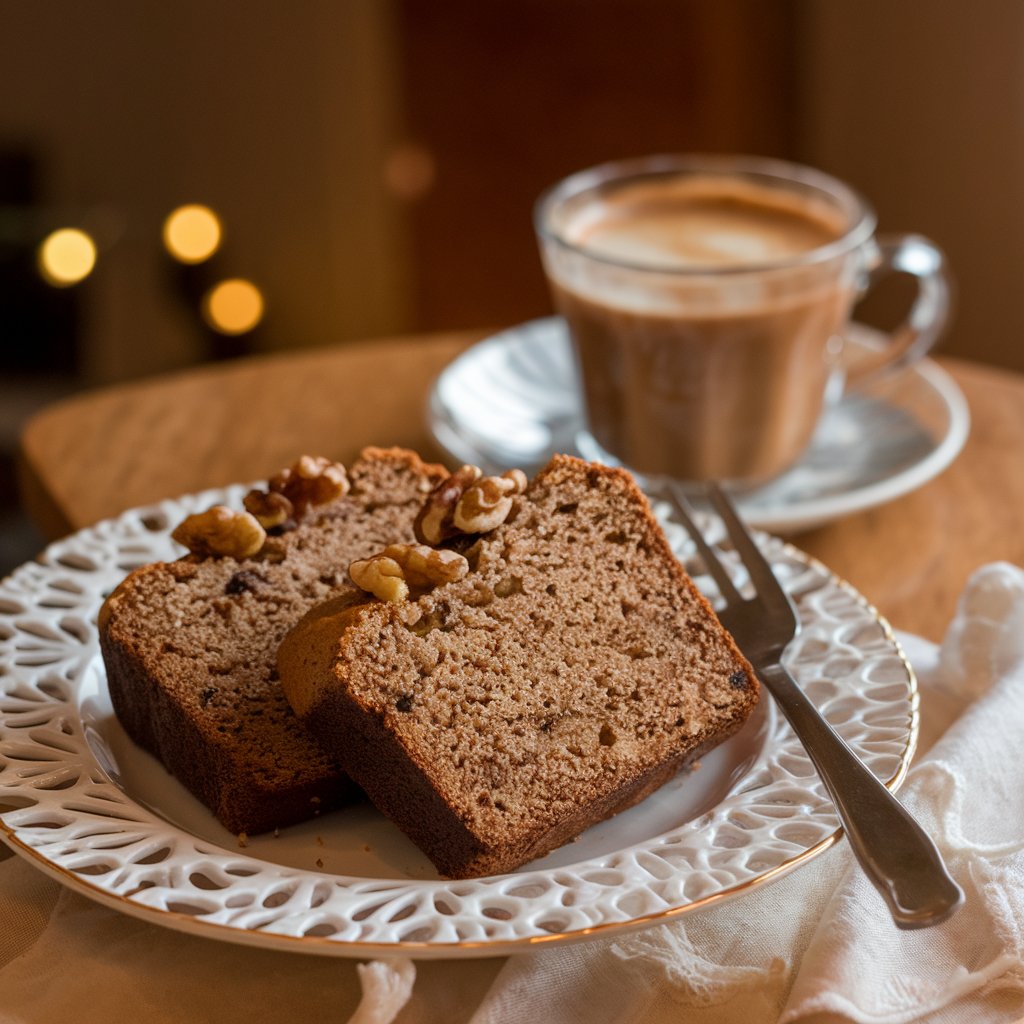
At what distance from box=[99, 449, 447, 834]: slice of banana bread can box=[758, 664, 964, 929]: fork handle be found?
397 mm

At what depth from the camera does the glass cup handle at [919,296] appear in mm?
2008

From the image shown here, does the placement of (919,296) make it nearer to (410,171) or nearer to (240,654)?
(240,654)

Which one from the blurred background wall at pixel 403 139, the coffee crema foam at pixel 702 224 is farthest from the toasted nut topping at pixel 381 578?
the blurred background wall at pixel 403 139

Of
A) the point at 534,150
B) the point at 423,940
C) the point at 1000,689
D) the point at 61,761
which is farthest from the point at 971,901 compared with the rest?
the point at 534,150

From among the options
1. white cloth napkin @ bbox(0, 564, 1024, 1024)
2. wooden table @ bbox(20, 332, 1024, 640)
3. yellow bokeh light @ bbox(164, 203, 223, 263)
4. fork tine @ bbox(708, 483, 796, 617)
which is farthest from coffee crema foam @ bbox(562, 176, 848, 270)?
yellow bokeh light @ bbox(164, 203, 223, 263)

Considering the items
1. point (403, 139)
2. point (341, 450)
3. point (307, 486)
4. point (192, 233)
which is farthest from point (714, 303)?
point (192, 233)

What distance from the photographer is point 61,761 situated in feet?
3.78

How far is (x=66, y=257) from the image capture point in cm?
371

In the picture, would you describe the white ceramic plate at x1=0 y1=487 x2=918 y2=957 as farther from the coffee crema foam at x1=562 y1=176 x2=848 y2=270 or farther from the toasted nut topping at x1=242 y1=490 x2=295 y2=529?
the coffee crema foam at x1=562 y1=176 x2=848 y2=270

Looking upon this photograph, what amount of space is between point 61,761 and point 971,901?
0.75m

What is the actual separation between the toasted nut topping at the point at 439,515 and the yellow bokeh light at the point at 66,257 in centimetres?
277

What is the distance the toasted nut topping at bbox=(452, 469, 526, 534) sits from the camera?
3.90 ft

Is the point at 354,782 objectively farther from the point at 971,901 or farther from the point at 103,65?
the point at 103,65

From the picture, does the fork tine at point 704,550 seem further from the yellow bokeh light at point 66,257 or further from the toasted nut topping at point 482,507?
the yellow bokeh light at point 66,257
